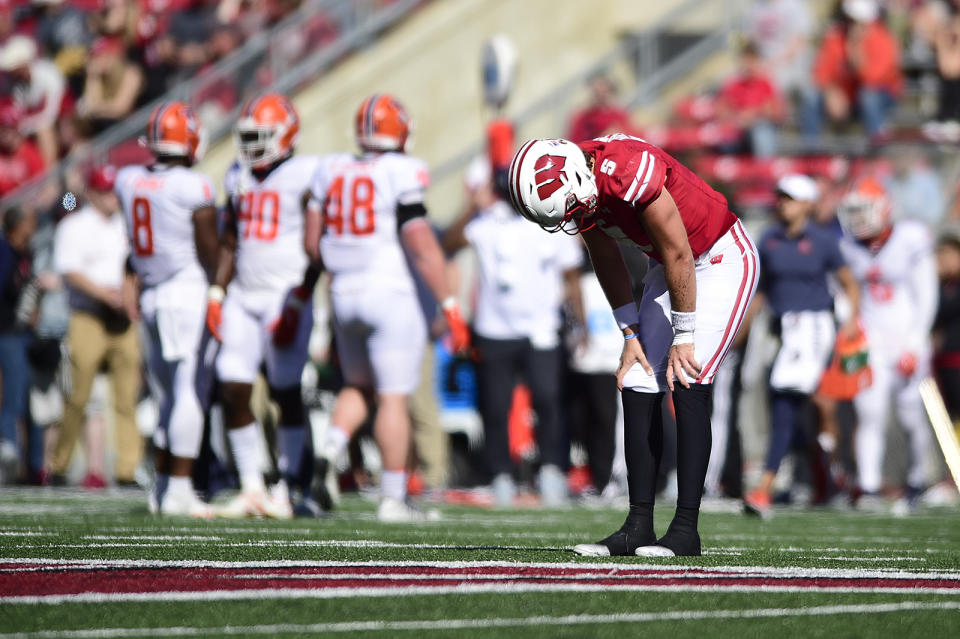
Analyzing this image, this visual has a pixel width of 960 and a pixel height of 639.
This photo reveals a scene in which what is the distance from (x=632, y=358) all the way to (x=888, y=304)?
23.9 ft

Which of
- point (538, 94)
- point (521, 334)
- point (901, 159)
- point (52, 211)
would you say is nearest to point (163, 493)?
point (521, 334)

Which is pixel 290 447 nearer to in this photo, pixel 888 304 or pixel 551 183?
pixel 551 183

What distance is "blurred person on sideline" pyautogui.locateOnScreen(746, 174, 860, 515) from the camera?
443 inches

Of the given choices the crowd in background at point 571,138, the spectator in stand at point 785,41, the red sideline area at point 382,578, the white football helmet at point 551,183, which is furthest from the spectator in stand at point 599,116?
the red sideline area at point 382,578

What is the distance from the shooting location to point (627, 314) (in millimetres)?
6328

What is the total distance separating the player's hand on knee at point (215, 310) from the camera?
9156mm

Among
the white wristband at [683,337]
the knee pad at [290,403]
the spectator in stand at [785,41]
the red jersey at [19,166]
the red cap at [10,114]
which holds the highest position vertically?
the spectator in stand at [785,41]

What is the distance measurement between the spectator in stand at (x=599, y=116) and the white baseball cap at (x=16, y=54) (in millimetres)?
5983

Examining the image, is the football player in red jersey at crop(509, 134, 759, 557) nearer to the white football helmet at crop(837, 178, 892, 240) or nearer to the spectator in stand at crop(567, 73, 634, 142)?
the white football helmet at crop(837, 178, 892, 240)

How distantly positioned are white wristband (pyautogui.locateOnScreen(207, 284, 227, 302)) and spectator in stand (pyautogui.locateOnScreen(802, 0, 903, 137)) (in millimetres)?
9070

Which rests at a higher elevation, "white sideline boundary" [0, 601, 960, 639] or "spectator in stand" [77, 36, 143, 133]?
"spectator in stand" [77, 36, 143, 133]

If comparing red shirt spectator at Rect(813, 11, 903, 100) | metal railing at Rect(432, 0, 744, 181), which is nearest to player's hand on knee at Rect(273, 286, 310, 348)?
metal railing at Rect(432, 0, 744, 181)

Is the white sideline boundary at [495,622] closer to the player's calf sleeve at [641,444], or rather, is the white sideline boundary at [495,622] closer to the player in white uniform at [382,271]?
the player's calf sleeve at [641,444]

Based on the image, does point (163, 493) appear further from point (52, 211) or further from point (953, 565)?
point (52, 211)
